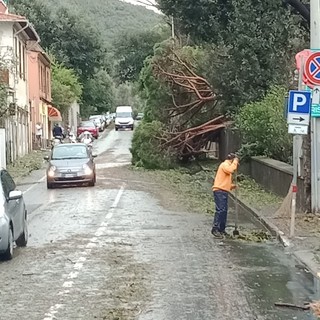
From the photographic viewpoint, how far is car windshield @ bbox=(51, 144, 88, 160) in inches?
1171

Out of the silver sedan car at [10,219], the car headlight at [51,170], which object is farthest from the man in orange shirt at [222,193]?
the car headlight at [51,170]

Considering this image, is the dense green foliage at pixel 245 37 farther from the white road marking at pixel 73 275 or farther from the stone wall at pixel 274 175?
the white road marking at pixel 73 275

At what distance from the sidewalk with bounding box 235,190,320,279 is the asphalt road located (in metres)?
0.21

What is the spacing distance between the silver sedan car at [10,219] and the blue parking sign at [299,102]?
5.25 meters

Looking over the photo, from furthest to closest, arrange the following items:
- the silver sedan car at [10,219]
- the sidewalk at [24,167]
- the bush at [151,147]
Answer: the bush at [151,147]
the sidewalk at [24,167]
the silver sedan car at [10,219]

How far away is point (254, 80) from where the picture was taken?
32.0 metres

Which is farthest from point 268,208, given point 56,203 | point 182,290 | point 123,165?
point 123,165

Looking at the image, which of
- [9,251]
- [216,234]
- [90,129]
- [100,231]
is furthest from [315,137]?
[90,129]

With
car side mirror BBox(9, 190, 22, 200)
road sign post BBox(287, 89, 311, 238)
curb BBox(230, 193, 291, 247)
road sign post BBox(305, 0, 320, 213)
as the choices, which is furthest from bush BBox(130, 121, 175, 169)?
car side mirror BBox(9, 190, 22, 200)

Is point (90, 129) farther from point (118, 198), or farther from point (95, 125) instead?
point (118, 198)

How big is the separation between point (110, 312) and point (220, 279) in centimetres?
248

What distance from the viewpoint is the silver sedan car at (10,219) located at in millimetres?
12672

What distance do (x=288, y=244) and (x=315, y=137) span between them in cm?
411

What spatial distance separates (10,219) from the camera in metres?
13.2
